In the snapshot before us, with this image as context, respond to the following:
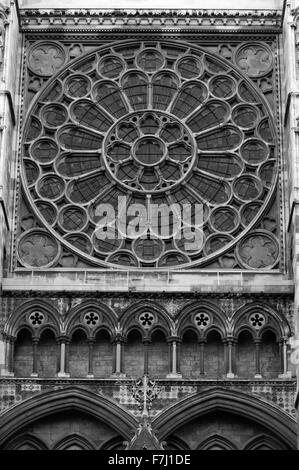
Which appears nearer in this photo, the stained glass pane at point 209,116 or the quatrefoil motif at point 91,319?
the quatrefoil motif at point 91,319

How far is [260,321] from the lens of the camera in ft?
111

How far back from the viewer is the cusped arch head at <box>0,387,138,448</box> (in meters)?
32.7

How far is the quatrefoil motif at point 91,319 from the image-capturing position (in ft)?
111

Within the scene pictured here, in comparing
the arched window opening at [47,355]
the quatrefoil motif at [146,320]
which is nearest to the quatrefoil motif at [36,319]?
the arched window opening at [47,355]

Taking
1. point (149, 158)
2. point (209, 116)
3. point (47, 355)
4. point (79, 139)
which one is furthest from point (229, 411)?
point (79, 139)

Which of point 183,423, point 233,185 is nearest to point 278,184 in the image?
point 233,185

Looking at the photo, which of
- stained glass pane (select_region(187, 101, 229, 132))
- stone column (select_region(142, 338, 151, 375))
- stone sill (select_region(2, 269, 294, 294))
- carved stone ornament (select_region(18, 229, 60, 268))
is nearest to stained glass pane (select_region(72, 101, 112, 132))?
stained glass pane (select_region(187, 101, 229, 132))

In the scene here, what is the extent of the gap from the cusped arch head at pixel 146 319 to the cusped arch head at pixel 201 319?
10.3 inches

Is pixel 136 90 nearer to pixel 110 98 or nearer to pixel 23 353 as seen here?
pixel 110 98

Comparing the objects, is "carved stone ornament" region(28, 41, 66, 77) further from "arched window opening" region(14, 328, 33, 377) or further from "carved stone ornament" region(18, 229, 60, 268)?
"arched window opening" region(14, 328, 33, 377)

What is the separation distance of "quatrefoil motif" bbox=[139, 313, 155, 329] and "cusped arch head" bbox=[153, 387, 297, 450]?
179 cm

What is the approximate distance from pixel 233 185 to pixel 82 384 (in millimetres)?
5646

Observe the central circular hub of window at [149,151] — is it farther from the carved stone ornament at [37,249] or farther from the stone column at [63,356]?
the stone column at [63,356]

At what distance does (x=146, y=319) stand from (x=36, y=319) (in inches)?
85.6
